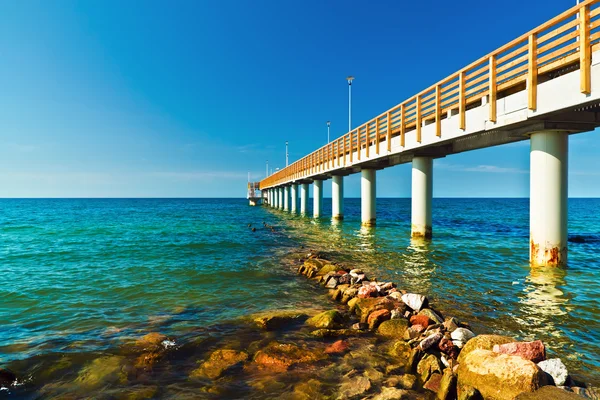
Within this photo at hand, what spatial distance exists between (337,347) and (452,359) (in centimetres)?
185

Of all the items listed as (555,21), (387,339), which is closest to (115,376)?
(387,339)

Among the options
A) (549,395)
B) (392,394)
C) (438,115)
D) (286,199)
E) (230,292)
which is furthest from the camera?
(286,199)

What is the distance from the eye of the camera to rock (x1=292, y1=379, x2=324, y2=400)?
4487 mm

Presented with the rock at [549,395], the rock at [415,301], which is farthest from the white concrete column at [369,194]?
the rock at [549,395]

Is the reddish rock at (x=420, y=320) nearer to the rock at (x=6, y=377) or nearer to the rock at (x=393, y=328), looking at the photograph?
the rock at (x=393, y=328)

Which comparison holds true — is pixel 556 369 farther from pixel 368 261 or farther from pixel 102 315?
pixel 368 261

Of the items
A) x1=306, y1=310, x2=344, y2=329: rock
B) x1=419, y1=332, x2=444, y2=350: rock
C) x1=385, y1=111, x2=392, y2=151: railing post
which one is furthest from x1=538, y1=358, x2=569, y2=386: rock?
x1=385, y1=111, x2=392, y2=151: railing post

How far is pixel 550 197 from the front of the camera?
1146cm

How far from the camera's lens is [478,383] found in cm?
420

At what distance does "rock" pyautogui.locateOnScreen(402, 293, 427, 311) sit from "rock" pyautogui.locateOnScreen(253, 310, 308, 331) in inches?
88.4

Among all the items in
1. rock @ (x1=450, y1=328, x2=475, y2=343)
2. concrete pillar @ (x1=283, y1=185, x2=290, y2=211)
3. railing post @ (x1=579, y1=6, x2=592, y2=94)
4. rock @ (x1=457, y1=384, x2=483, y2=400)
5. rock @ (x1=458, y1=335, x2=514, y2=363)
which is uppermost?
railing post @ (x1=579, y1=6, x2=592, y2=94)

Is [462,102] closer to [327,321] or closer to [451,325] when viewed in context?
[451,325]

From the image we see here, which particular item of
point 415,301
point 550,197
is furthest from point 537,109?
point 415,301

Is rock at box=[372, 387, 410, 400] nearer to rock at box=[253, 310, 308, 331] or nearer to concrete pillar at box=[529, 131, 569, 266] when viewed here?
rock at box=[253, 310, 308, 331]
